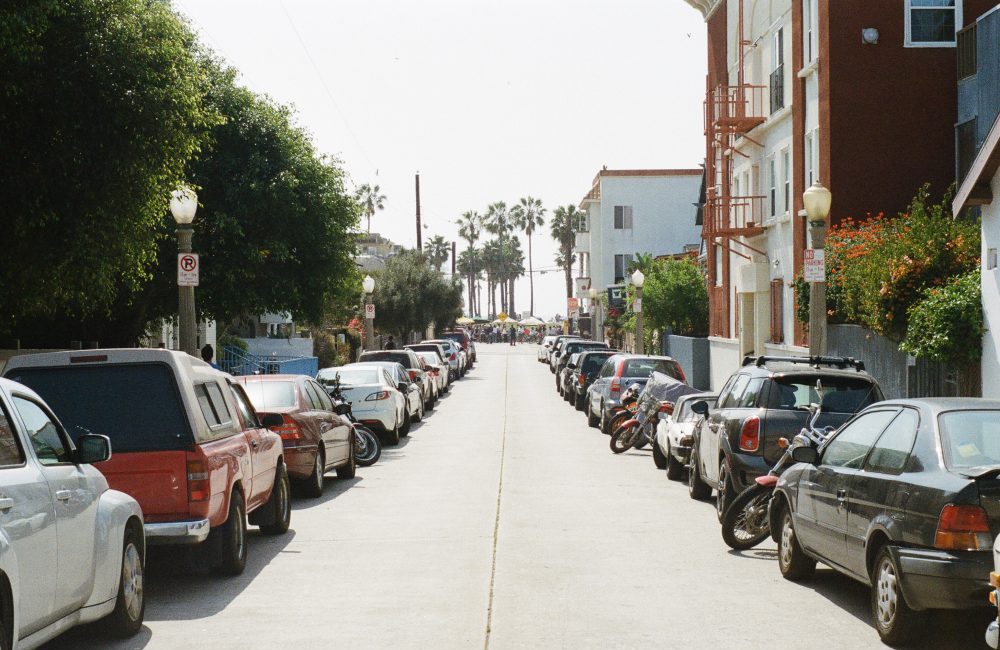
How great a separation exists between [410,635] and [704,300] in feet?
128

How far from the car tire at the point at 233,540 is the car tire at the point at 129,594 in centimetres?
163

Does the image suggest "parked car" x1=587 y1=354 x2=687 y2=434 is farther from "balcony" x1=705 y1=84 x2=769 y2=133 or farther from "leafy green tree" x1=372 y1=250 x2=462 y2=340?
"leafy green tree" x1=372 y1=250 x2=462 y2=340

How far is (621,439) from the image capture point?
71.2ft

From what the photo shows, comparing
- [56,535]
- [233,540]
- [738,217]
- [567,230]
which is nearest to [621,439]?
[233,540]

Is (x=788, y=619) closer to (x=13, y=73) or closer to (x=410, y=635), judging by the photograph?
(x=410, y=635)

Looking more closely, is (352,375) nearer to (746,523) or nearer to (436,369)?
(746,523)

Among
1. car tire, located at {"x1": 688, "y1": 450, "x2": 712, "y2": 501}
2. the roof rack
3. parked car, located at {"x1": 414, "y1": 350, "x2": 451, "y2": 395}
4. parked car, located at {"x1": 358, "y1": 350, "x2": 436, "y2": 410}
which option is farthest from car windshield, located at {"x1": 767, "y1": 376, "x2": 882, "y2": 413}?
parked car, located at {"x1": 414, "y1": 350, "x2": 451, "y2": 395}

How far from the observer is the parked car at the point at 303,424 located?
15.3 m

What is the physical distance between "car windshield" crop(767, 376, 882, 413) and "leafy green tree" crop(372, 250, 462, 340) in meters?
51.2

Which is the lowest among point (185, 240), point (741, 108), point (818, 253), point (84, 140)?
point (818, 253)

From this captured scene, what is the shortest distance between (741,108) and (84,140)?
22865 mm

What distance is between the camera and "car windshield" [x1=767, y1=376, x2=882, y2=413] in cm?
1232

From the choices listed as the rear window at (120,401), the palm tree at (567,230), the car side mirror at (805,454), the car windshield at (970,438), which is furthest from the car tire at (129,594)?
the palm tree at (567,230)

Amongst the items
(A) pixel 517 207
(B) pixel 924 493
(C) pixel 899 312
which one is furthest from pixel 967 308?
A: (A) pixel 517 207
